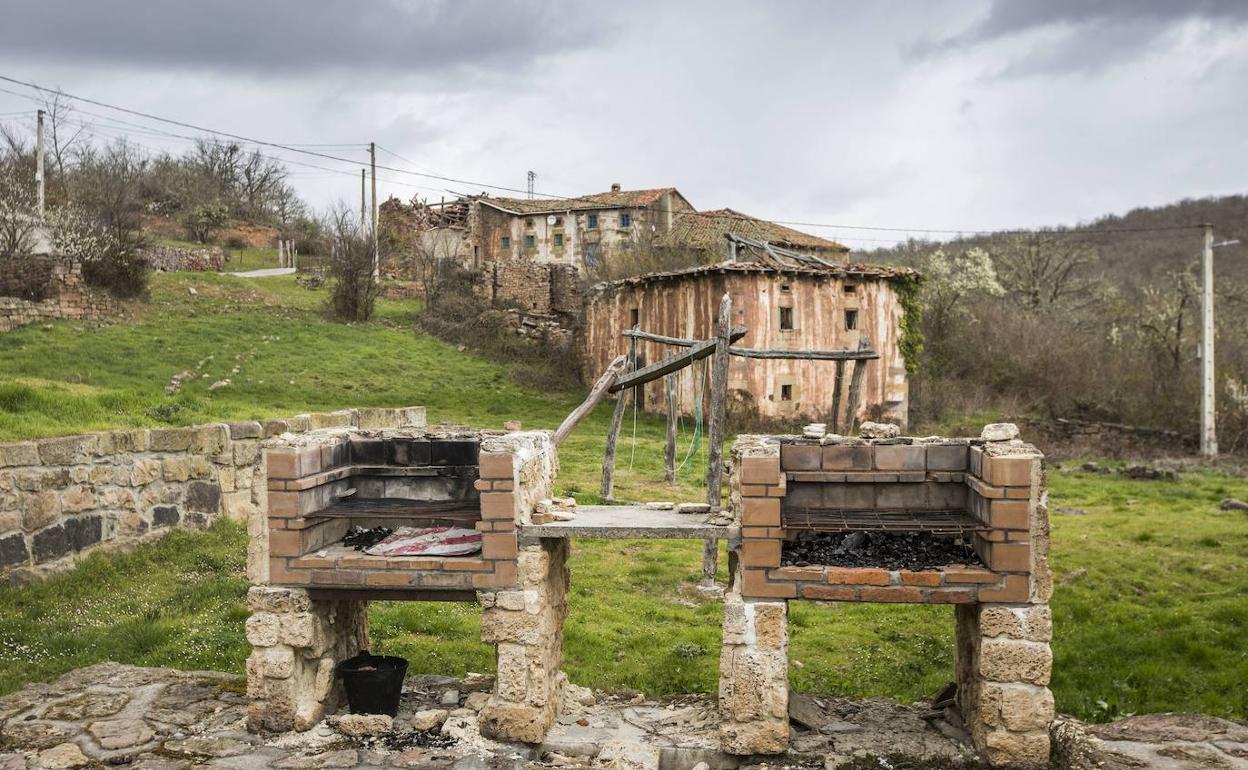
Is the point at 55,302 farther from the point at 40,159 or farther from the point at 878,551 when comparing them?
the point at 878,551

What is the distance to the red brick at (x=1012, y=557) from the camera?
5828 millimetres

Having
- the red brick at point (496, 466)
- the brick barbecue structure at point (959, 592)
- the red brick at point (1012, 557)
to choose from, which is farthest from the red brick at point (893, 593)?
the red brick at point (496, 466)

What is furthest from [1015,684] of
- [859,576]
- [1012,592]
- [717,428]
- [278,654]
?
[717,428]

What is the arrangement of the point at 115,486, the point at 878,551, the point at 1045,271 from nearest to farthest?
the point at 878,551 < the point at 115,486 < the point at 1045,271

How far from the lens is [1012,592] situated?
5.88m

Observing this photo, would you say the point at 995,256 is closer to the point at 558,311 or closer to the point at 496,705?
the point at 558,311

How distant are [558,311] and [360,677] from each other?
2768cm

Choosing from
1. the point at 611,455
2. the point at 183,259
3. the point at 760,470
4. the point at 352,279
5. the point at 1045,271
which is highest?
the point at 183,259

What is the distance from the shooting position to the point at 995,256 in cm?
3997

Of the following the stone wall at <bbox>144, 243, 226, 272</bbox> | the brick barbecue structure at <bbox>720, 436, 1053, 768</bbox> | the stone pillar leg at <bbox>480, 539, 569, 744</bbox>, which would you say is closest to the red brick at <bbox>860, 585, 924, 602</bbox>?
the brick barbecue structure at <bbox>720, 436, 1053, 768</bbox>

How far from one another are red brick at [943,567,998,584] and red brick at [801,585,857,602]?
2.06 ft

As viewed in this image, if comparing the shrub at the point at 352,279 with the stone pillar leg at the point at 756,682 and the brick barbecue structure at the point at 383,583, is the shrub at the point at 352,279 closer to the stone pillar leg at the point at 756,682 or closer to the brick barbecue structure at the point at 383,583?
the brick barbecue structure at the point at 383,583

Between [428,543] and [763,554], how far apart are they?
2.56 meters

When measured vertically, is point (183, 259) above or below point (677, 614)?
above
